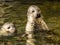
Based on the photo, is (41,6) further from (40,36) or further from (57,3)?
(40,36)

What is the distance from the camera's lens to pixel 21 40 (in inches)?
293

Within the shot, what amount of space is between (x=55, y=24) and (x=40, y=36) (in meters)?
1.09

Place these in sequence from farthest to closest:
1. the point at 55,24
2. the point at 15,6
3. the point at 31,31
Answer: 1. the point at 15,6
2. the point at 55,24
3. the point at 31,31

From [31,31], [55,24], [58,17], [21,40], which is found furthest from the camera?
[58,17]

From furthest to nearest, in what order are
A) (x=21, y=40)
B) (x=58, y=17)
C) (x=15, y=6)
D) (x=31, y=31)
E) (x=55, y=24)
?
(x=15, y=6), (x=58, y=17), (x=55, y=24), (x=31, y=31), (x=21, y=40)

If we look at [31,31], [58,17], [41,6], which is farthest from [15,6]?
[31,31]

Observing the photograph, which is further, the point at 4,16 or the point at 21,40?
the point at 4,16

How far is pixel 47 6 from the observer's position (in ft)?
33.5

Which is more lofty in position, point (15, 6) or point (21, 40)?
point (15, 6)

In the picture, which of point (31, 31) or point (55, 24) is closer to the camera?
point (31, 31)

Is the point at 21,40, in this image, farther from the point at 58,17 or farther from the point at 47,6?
the point at 47,6

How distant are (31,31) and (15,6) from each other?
92.1 inches

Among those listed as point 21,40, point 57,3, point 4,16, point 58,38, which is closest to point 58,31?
point 58,38

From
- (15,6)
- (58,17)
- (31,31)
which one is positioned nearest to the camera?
(31,31)
